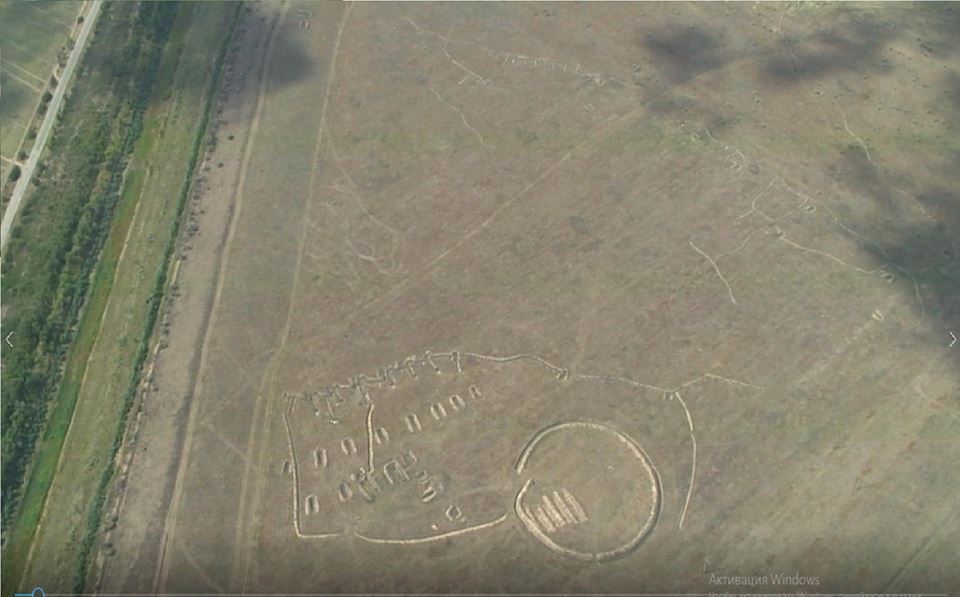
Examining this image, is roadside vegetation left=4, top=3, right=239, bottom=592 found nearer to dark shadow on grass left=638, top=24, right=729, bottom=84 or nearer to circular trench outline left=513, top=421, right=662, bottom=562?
circular trench outline left=513, top=421, right=662, bottom=562

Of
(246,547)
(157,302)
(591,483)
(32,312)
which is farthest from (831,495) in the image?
(32,312)

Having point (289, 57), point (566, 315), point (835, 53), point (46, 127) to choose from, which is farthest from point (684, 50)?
point (46, 127)

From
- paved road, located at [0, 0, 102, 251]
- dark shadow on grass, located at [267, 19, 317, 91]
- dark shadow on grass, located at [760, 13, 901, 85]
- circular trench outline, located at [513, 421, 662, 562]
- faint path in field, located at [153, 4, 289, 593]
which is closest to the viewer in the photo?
faint path in field, located at [153, 4, 289, 593]

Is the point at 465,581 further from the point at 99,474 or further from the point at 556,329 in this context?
the point at 99,474

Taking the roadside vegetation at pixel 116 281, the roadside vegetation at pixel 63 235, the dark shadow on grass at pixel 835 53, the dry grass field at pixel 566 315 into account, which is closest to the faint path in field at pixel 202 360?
the dry grass field at pixel 566 315

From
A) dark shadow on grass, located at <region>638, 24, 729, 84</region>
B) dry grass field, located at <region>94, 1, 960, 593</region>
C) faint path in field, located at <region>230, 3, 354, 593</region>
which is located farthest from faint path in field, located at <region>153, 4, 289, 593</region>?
dark shadow on grass, located at <region>638, 24, 729, 84</region>
